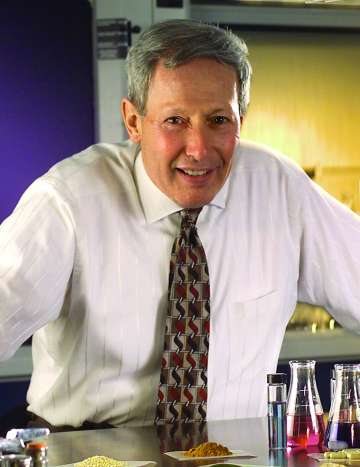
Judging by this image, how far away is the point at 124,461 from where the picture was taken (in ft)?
6.92

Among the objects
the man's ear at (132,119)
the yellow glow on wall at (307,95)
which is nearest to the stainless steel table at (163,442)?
the man's ear at (132,119)

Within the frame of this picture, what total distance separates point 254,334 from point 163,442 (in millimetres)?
639

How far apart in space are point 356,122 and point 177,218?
2282 millimetres

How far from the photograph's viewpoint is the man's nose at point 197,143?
8.96 ft

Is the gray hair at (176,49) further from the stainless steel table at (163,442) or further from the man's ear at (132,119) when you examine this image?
the stainless steel table at (163,442)

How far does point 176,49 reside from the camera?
278 cm

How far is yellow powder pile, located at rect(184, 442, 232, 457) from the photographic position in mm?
2156

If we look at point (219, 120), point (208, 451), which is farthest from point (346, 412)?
Answer: point (219, 120)

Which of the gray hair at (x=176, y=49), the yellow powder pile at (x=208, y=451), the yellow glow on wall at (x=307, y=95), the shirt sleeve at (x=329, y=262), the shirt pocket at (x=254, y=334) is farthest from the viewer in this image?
the yellow glow on wall at (x=307, y=95)

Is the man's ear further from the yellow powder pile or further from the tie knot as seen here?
the yellow powder pile

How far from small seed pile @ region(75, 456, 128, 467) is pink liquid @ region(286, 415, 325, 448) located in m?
0.37

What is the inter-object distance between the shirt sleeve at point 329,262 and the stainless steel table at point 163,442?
0.54 meters

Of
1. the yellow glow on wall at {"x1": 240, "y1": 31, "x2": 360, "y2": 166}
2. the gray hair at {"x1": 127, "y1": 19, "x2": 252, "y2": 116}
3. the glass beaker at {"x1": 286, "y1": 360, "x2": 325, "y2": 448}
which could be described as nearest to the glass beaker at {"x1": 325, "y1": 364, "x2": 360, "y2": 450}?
the glass beaker at {"x1": 286, "y1": 360, "x2": 325, "y2": 448}

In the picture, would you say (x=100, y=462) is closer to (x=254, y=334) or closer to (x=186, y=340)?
(x=186, y=340)
